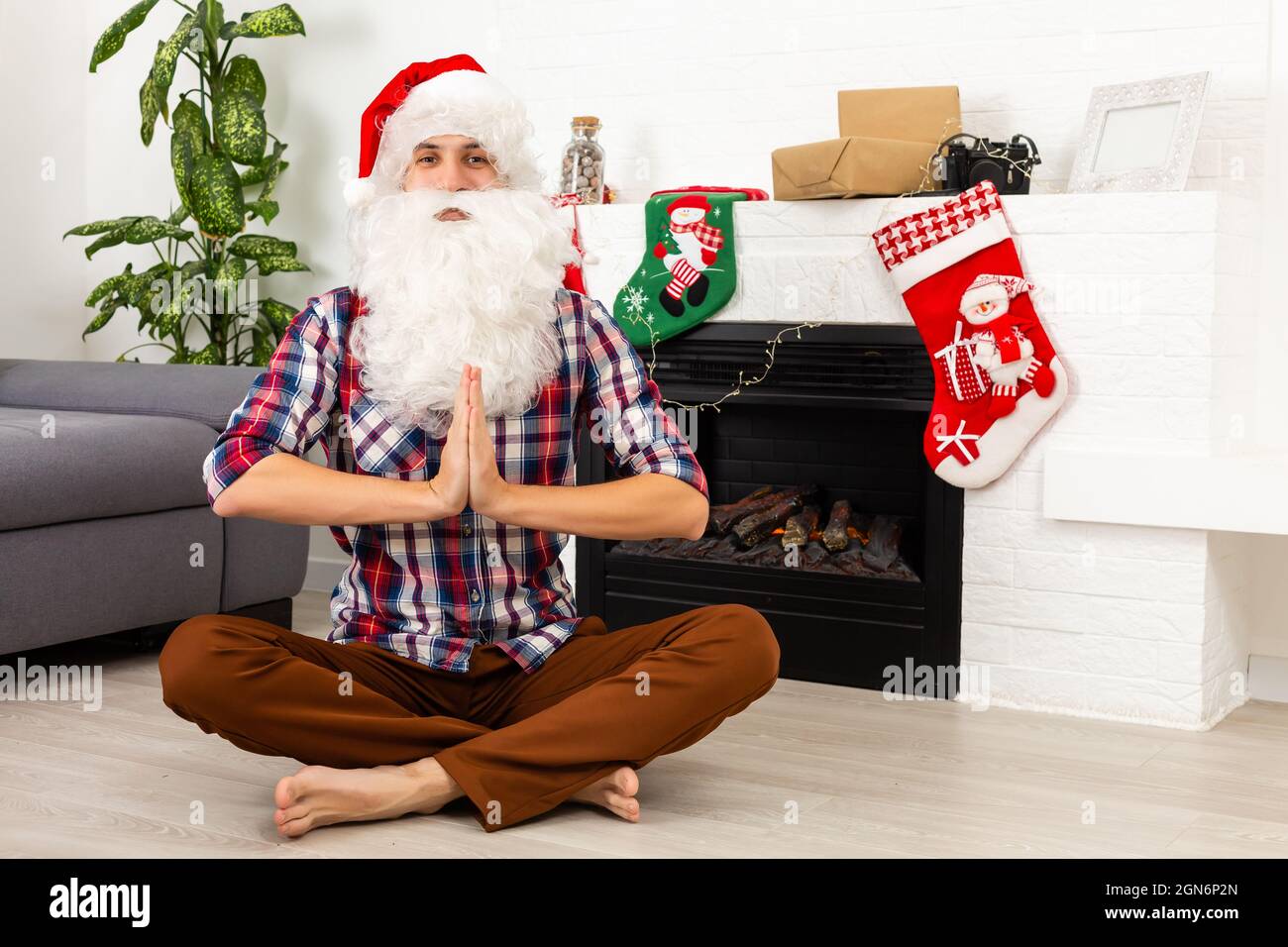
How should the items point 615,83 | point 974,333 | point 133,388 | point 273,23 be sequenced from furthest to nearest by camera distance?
1. point 273,23
2. point 615,83
3. point 133,388
4. point 974,333

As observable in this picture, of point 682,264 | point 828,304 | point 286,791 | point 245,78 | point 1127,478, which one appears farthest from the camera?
point 245,78

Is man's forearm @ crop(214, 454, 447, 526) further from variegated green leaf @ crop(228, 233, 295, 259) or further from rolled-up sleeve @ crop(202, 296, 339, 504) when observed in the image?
variegated green leaf @ crop(228, 233, 295, 259)

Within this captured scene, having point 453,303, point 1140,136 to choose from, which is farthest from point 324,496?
point 1140,136

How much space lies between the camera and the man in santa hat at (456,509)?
177 centimetres

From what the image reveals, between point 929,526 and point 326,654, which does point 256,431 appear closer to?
point 326,654

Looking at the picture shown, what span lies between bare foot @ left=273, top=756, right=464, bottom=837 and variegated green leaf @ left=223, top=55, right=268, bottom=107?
2442 mm

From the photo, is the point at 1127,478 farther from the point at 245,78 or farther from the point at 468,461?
the point at 245,78

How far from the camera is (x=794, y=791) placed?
2.09 m

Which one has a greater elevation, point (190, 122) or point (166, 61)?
point (166, 61)

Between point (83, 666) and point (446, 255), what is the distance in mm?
1432

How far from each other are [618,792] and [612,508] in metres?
0.39

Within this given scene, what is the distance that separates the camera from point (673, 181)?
3234 millimetres

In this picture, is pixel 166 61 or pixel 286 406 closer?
pixel 286 406

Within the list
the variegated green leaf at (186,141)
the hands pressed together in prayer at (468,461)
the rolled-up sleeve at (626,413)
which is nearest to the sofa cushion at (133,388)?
the variegated green leaf at (186,141)
